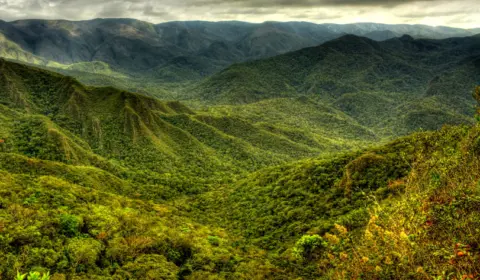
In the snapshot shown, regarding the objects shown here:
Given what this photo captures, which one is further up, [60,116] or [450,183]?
[450,183]

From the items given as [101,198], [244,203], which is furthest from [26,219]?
[244,203]

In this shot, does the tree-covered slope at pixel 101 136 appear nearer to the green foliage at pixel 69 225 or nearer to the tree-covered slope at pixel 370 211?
the tree-covered slope at pixel 370 211

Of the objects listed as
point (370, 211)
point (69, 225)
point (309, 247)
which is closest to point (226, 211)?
point (309, 247)

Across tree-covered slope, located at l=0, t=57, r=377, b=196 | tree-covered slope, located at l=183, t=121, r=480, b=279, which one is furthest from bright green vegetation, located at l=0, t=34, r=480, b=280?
tree-covered slope, located at l=0, t=57, r=377, b=196

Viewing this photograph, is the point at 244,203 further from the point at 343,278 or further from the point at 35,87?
the point at 35,87

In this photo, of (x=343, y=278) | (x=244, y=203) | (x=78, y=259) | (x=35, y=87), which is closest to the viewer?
(x=343, y=278)

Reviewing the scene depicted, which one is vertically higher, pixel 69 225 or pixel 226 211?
pixel 69 225

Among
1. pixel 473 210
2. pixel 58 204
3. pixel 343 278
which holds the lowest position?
pixel 58 204

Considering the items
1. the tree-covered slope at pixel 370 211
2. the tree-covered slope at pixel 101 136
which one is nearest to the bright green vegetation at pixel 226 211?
the tree-covered slope at pixel 370 211

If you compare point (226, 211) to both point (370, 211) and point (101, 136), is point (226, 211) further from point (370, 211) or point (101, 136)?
point (101, 136)

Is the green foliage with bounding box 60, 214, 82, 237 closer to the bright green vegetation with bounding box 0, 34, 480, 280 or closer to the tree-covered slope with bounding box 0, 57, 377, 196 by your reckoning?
the bright green vegetation with bounding box 0, 34, 480, 280

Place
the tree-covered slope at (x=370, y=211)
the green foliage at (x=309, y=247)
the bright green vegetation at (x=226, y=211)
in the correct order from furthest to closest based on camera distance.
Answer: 1. the green foliage at (x=309, y=247)
2. the bright green vegetation at (x=226, y=211)
3. the tree-covered slope at (x=370, y=211)
